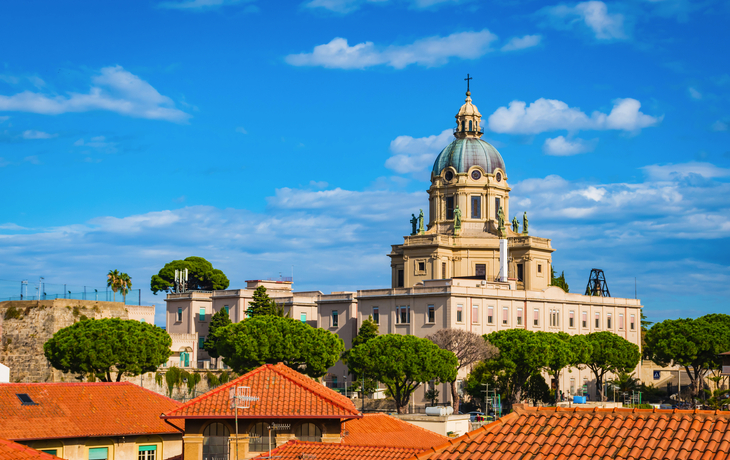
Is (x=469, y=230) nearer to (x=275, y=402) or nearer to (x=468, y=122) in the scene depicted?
(x=468, y=122)

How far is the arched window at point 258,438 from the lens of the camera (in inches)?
1328

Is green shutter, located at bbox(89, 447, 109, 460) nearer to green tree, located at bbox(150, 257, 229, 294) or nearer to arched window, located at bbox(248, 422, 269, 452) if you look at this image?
arched window, located at bbox(248, 422, 269, 452)

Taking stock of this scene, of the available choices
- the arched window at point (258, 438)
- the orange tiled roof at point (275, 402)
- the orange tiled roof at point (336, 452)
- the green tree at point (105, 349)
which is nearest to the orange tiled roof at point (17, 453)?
the orange tiled roof at point (275, 402)

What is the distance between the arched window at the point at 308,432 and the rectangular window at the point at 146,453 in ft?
49.6

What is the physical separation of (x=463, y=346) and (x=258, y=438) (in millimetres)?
64734

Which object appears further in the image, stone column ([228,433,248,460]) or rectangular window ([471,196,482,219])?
rectangular window ([471,196,482,219])

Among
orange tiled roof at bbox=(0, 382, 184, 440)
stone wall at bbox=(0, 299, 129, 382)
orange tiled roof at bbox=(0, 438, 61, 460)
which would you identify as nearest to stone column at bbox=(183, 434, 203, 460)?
orange tiled roof at bbox=(0, 438, 61, 460)

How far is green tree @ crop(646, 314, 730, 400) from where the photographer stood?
10825 centimetres

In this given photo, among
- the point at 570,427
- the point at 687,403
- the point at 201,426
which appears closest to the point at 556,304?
the point at 687,403

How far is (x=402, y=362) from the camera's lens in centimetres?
8712

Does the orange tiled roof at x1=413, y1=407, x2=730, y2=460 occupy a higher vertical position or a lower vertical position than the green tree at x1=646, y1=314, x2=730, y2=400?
lower

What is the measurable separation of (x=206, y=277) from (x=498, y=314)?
67.9 meters

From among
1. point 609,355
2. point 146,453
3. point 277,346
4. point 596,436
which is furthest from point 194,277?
point 596,436

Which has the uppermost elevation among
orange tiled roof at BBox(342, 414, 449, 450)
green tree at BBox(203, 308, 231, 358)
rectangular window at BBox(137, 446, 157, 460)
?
green tree at BBox(203, 308, 231, 358)
